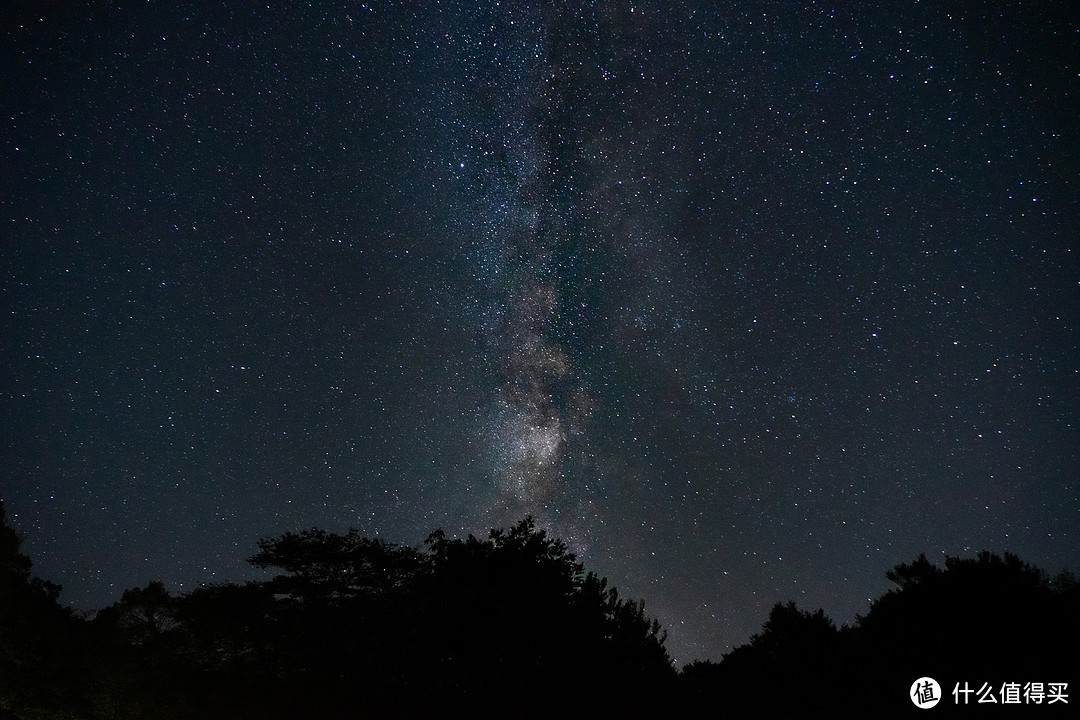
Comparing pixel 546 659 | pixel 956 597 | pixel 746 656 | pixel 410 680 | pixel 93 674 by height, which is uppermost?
pixel 956 597

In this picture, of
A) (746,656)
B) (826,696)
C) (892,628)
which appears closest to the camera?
(826,696)

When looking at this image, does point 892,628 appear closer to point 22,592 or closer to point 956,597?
point 956,597

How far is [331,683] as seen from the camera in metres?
18.1

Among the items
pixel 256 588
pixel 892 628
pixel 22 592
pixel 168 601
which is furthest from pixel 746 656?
pixel 22 592

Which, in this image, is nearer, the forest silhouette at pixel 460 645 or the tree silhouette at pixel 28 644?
the forest silhouette at pixel 460 645

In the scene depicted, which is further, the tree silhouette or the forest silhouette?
the tree silhouette

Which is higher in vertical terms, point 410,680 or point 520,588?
point 520,588

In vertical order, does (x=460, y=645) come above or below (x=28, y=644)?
above

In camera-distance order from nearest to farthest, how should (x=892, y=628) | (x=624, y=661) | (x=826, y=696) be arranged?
(x=826, y=696) < (x=892, y=628) < (x=624, y=661)

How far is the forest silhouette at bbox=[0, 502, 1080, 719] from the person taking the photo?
14.9 meters

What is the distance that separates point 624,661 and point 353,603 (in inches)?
415

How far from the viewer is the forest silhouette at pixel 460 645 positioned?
14.9 m

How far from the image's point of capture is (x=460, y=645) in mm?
16828

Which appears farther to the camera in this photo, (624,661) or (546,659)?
(624,661)
